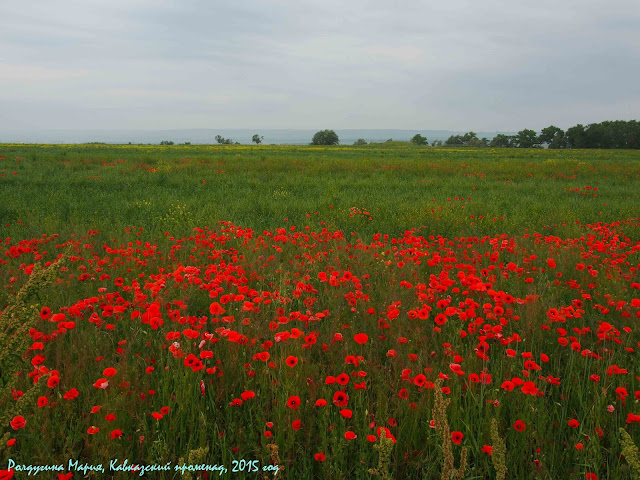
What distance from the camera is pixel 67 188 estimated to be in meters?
11.3

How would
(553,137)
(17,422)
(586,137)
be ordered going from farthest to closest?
(553,137)
(586,137)
(17,422)

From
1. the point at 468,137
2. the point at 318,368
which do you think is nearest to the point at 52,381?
the point at 318,368

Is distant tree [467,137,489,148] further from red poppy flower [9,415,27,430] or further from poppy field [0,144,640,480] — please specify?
red poppy flower [9,415,27,430]

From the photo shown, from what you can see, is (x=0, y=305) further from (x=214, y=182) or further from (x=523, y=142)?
(x=523, y=142)

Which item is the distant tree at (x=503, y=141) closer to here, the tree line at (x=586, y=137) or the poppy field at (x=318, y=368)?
the tree line at (x=586, y=137)

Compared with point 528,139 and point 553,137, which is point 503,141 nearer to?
point 528,139

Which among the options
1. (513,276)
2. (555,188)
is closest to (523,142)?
(555,188)

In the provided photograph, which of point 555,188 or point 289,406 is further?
point 555,188

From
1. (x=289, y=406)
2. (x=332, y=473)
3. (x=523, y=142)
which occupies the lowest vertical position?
(x=332, y=473)

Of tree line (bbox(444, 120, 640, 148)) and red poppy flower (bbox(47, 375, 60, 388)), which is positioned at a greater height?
tree line (bbox(444, 120, 640, 148))

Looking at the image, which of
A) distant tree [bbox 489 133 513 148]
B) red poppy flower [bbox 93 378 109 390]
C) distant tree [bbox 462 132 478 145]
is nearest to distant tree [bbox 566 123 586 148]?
distant tree [bbox 489 133 513 148]

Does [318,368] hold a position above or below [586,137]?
below

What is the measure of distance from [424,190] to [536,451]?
10.8m

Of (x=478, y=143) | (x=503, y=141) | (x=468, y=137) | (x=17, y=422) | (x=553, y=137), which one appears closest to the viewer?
(x=17, y=422)
